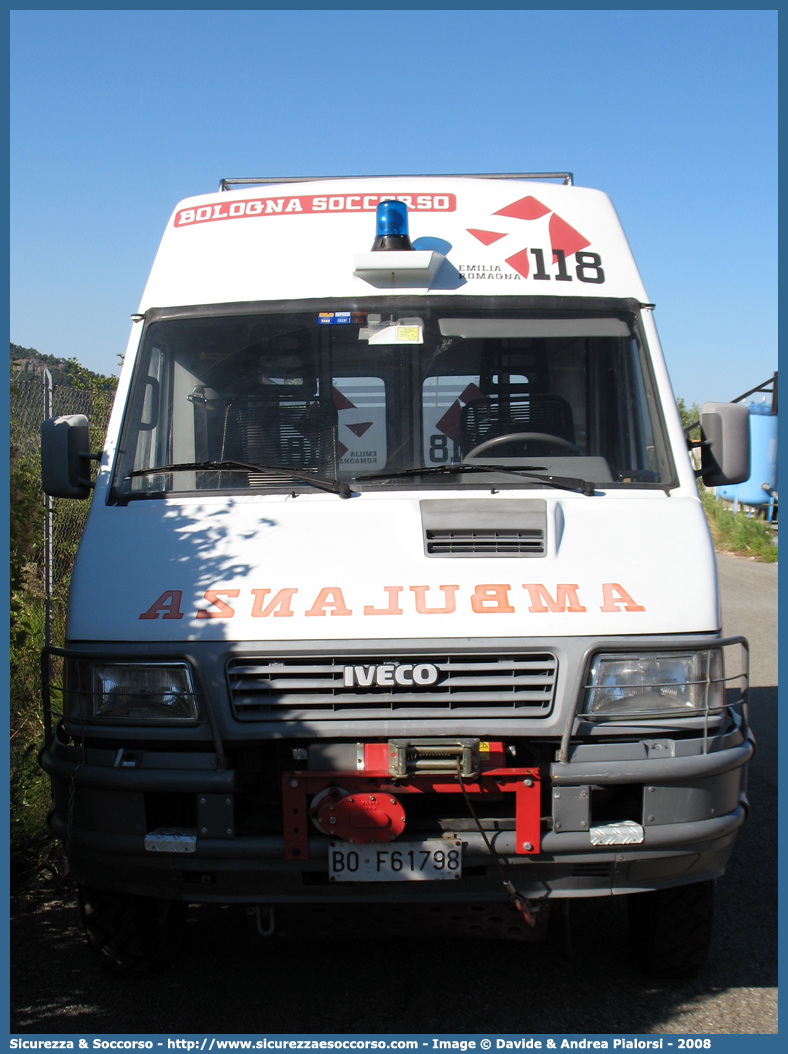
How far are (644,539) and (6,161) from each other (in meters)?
2.97

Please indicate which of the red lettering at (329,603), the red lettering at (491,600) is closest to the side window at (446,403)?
the red lettering at (491,600)

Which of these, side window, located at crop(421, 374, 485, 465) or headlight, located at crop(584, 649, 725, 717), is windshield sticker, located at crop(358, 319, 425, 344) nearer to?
side window, located at crop(421, 374, 485, 465)

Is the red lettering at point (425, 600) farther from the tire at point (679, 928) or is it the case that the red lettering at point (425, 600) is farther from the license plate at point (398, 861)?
the tire at point (679, 928)

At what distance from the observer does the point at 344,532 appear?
385 cm

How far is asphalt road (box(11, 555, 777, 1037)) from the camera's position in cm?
360

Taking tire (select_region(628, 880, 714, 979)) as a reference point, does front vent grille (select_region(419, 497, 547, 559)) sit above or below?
above

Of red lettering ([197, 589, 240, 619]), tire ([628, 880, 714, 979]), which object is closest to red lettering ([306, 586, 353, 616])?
red lettering ([197, 589, 240, 619])

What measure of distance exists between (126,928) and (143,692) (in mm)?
1059

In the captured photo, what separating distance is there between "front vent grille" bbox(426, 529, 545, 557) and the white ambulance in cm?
2

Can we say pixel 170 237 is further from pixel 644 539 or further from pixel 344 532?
pixel 644 539

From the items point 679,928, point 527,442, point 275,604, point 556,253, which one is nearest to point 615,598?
point 527,442

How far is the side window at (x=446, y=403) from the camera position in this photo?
181 inches

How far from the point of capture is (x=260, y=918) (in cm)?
358

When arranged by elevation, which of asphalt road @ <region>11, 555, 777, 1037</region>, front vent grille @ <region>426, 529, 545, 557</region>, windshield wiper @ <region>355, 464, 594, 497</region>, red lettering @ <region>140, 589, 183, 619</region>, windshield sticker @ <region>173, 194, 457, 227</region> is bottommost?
asphalt road @ <region>11, 555, 777, 1037</region>
